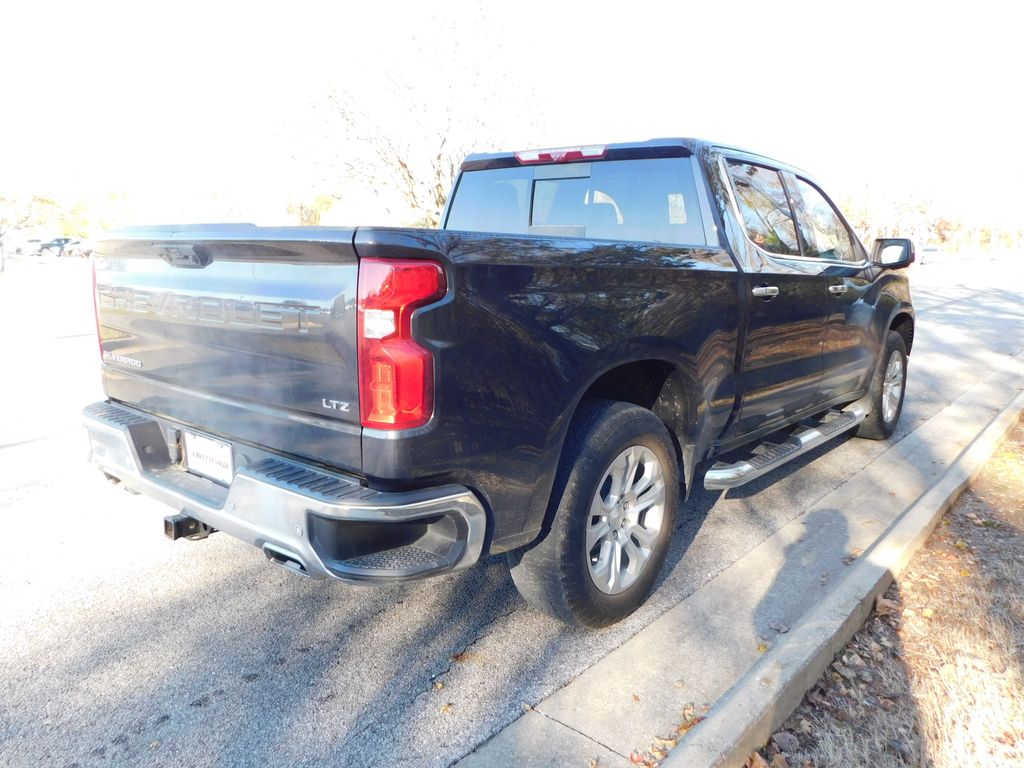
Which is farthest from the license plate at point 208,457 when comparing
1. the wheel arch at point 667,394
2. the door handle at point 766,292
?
the door handle at point 766,292

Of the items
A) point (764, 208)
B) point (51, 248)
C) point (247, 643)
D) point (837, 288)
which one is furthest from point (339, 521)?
point (51, 248)

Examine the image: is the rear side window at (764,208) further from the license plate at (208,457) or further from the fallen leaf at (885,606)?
the license plate at (208,457)

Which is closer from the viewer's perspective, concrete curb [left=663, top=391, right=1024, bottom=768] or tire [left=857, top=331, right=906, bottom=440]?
concrete curb [left=663, top=391, right=1024, bottom=768]

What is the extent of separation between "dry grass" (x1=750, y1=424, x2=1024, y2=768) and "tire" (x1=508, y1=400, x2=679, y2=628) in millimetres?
802

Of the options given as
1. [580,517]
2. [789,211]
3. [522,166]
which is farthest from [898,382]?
[580,517]

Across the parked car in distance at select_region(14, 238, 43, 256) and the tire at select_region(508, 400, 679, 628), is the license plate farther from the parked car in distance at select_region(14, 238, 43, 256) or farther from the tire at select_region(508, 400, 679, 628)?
the parked car in distance at select_region(14, 238, 43, 256)

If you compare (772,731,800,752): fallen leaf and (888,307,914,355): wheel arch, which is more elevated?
(888,307,914,355): wheel arch

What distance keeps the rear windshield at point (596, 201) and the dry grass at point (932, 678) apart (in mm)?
1857

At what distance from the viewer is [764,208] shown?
4.15m

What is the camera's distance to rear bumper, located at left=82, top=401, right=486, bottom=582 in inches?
89.9

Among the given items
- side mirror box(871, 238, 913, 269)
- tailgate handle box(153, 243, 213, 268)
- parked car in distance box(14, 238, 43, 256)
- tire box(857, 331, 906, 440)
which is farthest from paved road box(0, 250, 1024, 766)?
parked car in distance box(14, 238, 43, 256)

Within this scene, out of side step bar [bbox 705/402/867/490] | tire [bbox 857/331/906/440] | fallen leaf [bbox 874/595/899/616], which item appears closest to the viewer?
fallen leaf [bbox 874/595/899/616]

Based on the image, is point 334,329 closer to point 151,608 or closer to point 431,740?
point 431,740

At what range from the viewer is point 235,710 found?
8.50 feet
